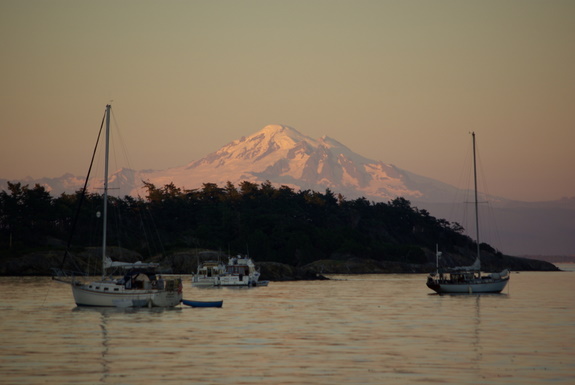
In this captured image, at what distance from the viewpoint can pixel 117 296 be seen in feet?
230

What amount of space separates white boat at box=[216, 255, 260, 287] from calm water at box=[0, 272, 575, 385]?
47.8m

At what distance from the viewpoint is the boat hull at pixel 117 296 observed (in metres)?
70.2

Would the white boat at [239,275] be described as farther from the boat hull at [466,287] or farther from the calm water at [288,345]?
the calm water at [288,345]

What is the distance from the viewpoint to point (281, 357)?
4009cm

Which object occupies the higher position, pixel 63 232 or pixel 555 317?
pixel 63 232

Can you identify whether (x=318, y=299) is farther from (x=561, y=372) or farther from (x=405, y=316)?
(x=561, y=372)

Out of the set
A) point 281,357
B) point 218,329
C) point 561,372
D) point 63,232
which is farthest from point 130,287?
point 63,232

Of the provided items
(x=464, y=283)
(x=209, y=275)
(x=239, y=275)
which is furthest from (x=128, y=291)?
(x=209, y=275)

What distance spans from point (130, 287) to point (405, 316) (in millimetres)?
23887

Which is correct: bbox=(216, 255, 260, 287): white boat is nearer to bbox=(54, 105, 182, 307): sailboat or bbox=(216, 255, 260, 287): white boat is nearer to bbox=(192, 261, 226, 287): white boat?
bbox=(192, 261, 226, 287): white boat

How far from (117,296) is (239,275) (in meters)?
56.0

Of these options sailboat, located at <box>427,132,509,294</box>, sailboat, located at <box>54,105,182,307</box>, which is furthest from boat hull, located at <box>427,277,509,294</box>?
sailboat, located at <box>54,105,182,307</box>

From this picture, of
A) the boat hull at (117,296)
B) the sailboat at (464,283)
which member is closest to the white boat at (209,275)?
the sailboat at (464,283)

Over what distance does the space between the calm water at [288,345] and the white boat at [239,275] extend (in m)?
47.8
